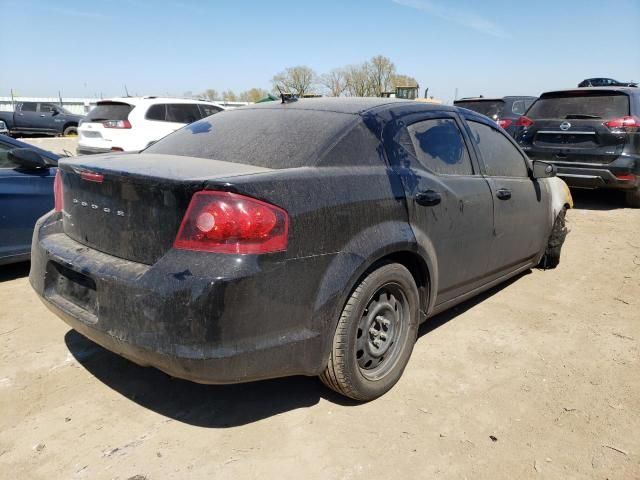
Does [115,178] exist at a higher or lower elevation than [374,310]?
higher

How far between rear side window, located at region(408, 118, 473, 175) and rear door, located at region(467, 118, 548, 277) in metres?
0.23

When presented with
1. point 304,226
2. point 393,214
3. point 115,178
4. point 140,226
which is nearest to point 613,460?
point 393,214

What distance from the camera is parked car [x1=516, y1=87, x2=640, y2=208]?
7.07m

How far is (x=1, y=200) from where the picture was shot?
420cm

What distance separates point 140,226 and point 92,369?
1268mm

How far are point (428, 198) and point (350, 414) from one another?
1281mm

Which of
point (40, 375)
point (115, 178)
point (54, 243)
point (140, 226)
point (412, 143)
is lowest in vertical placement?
point (40, 375)

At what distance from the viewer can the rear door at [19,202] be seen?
13.9 feet

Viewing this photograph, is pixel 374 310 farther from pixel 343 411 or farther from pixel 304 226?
pixel 304 226

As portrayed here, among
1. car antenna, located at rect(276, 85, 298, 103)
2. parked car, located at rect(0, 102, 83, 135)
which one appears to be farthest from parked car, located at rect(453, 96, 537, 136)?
parked car, located at rect(0, 102, 83, 135)

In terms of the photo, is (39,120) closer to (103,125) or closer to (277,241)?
(103,125)

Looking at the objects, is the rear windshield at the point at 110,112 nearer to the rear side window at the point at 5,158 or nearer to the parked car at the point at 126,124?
the parked car at the point at 126,124

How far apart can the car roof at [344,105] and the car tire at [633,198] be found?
19.0ft

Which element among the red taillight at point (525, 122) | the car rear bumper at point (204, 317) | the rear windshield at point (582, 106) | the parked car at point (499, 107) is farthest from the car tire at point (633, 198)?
the car rear bumper at point (204, 317)
